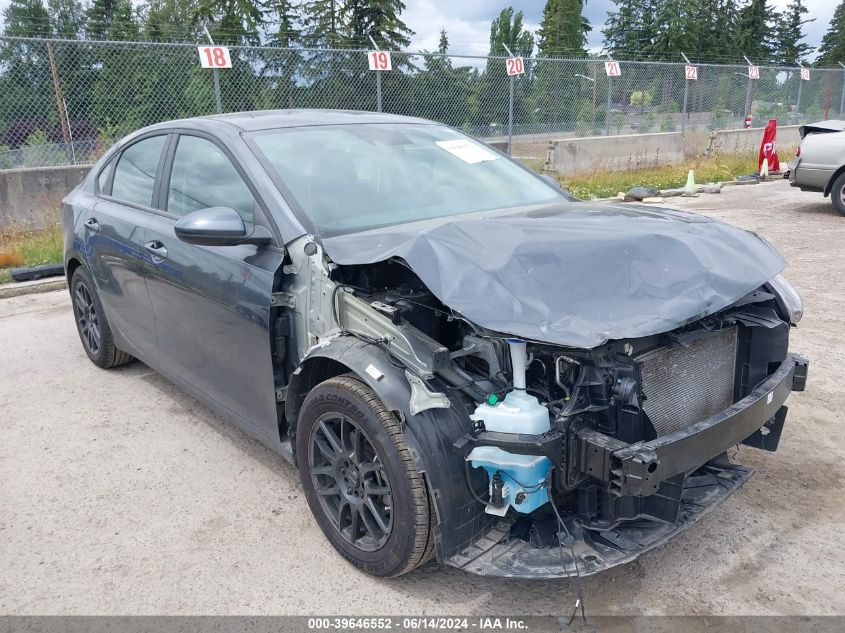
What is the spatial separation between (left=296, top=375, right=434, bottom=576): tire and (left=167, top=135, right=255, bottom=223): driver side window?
991 millimetres

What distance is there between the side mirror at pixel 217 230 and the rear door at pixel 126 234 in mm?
1060

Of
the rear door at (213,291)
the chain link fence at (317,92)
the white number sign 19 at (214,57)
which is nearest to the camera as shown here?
the rear door at (213,291)

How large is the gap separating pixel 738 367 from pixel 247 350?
2.12 m

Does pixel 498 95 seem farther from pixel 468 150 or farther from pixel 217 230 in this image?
pixel 217 230

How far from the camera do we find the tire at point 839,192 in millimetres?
10352

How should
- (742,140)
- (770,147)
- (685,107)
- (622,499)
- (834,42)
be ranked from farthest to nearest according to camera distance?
(834,42) < (742,140) < (685,107) < (770,147) < (622,499)

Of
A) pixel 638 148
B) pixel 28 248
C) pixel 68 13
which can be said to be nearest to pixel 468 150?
pixel 28 248

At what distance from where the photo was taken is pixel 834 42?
63594 mm

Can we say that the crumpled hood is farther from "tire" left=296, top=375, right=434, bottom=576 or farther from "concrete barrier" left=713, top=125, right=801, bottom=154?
"concrete barrier" left=713, top=125, right=801, bottom=154

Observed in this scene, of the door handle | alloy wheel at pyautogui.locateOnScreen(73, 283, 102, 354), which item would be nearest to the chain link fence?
alloy wheel at pyautogui.locateOnScreen(73, 283, 102, 354)

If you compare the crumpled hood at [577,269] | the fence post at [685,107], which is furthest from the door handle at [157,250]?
the fence post at [685,107]

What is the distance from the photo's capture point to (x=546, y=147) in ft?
48.3

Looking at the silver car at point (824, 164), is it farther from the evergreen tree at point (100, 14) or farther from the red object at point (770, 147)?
the evergreen tree at point (100, 14)

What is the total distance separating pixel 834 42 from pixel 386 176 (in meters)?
75.4
